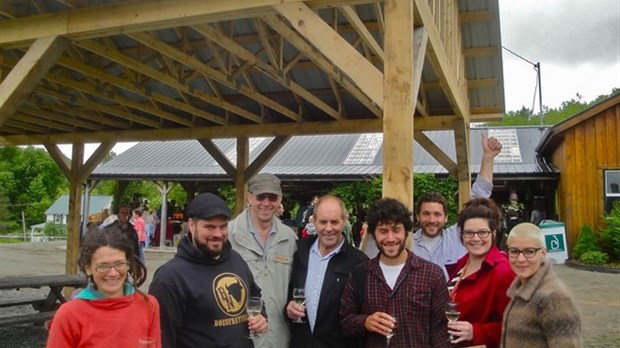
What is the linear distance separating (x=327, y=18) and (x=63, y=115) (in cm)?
619

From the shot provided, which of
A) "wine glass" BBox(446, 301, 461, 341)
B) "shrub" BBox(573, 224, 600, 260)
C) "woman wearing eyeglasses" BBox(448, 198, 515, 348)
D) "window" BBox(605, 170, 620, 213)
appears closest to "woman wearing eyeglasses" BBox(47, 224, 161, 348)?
"wine glass" BBox(446, 301, 461, 341)

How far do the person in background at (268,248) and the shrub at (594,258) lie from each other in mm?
13444

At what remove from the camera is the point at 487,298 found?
267cm

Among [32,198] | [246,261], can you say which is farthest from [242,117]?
[32,198]

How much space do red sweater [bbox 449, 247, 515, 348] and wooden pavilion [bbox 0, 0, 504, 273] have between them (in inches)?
36.6

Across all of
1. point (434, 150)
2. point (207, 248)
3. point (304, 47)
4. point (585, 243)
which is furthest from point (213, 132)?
point (585, 243)

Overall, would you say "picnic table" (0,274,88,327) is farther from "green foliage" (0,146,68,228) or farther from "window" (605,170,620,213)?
"green foliage" (0,146,68,228)

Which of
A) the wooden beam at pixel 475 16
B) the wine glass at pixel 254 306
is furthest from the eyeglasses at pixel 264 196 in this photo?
the wooden beam at pixel 475 16

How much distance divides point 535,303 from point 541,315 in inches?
2.2

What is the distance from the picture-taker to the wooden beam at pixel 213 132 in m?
9.23

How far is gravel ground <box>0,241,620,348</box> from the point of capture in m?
6.78

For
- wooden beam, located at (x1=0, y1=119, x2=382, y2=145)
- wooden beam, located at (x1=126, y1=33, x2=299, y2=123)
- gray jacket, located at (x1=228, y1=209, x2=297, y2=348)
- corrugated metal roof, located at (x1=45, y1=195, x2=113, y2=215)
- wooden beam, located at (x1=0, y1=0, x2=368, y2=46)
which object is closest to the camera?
gray jacket, located at (x1=228, y1=209, x2=297, y2=348)

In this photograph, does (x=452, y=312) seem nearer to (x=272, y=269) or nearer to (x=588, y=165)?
(x=272, y=269)

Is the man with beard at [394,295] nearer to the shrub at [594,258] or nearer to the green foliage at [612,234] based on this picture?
A: the shrub at [594,258]
